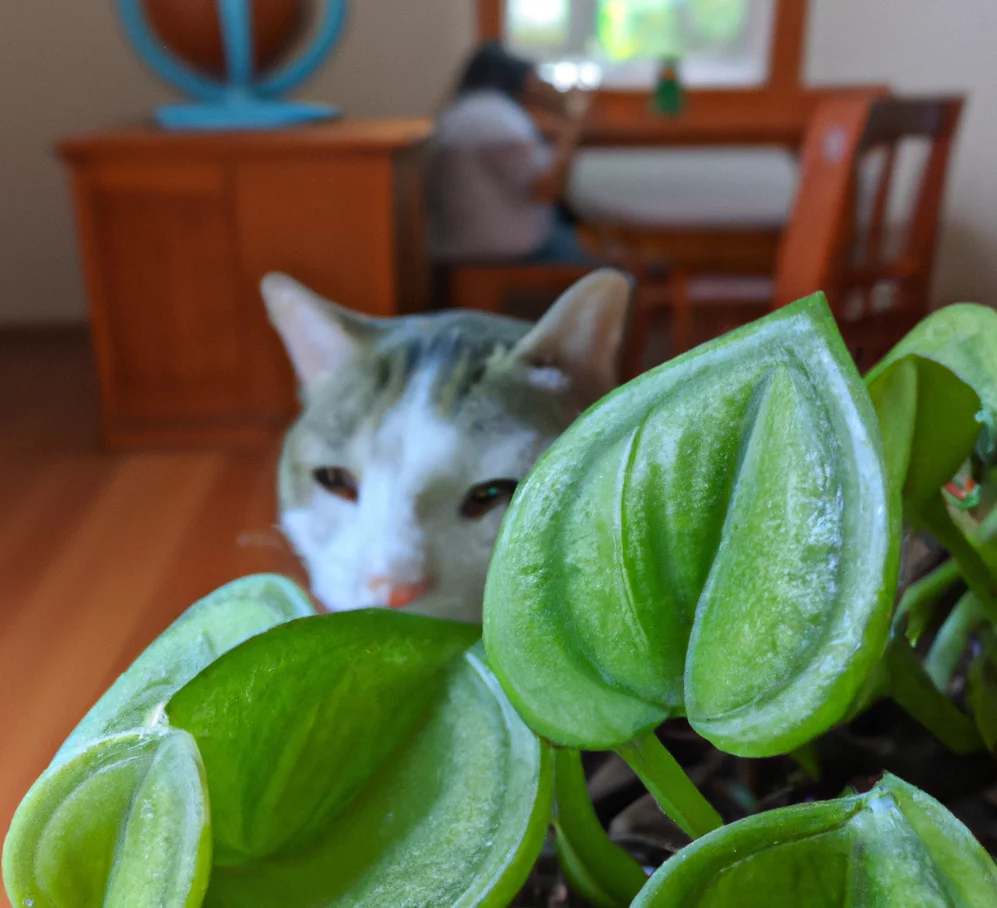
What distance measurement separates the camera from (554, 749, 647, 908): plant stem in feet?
0.64

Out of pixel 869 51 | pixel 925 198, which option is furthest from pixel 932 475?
pixel 869 51

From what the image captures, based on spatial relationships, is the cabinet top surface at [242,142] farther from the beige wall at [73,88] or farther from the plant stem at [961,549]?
the plant stem at [961,549]

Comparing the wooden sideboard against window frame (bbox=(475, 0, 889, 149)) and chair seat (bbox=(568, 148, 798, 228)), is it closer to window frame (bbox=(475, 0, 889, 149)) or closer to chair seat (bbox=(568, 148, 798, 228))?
chair seat (bbox=(568, 148, 798, 228))

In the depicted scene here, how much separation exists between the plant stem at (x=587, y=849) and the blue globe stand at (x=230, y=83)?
1.32m

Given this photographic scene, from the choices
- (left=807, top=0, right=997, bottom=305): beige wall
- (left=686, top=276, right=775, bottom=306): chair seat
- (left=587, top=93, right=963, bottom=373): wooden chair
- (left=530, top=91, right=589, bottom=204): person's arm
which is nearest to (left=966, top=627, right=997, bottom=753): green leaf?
(left=587, top=93, right=963, bottom=373): wooden chair

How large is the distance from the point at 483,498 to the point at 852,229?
1.11 metres

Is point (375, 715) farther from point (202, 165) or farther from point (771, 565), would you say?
point (202, 165)

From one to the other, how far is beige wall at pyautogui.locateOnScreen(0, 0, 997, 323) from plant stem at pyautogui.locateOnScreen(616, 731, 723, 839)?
6.77 feet

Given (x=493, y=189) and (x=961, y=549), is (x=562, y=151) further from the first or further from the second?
(x=961, y=549)

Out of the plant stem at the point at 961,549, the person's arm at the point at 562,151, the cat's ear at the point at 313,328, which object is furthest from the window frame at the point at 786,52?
the plant stem at the point at 961,549

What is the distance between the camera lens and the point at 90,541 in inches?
48.4

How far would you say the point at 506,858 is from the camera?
6.2 inches

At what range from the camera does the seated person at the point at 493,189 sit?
1478 millimetres

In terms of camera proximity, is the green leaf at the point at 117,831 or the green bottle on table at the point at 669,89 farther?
the green bottle on table at the point at 669,89
